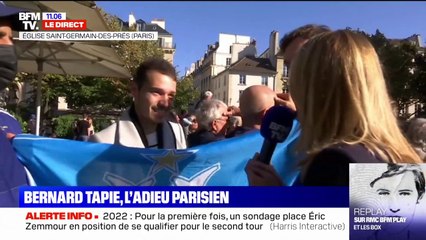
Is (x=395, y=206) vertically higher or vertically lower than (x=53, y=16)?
lower

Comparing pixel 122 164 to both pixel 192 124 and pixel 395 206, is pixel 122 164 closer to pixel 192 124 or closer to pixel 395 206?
pixel 192 124

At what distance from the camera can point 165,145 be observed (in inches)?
74.7

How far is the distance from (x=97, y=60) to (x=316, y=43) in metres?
0.82

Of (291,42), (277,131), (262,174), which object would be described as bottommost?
(262,174)

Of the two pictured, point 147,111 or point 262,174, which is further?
point 147,111

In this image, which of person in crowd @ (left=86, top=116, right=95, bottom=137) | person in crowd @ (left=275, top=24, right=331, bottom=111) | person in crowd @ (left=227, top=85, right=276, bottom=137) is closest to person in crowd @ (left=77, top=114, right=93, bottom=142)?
person in crowd @ (left=86, top=116, right=95, bottom=137)

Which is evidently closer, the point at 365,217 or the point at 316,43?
the point at 316,43

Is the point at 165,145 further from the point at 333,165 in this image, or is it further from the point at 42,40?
the point at 333,165

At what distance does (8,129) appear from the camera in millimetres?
1785

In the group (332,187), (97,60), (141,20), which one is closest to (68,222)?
(97,60)

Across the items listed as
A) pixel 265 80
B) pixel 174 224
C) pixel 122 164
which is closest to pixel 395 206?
pixel 265 80

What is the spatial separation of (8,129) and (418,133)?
1574 mm

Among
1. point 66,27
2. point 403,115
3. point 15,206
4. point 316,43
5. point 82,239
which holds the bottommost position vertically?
point 82,239

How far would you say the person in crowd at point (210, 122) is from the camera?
2.00 m
